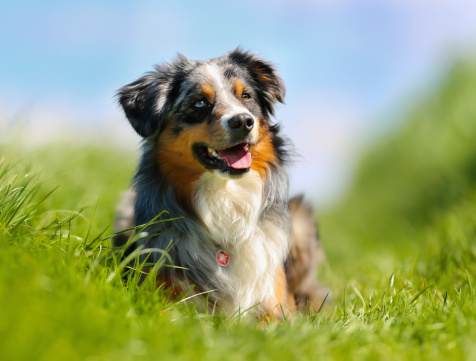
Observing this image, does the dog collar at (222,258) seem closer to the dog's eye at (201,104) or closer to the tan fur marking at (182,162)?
the tan fur marking at (182,162)

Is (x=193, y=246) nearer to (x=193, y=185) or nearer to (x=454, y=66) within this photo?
(x=193, y=185)

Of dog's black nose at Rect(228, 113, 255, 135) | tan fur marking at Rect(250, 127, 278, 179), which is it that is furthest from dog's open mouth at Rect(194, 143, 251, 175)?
dog's black nose at Rect(228, 113, 255, 135)

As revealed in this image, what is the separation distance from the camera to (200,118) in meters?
3.71

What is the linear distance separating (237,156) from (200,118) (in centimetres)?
41

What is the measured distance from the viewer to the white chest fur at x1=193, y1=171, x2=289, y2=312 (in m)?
3.59

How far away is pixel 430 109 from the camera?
1073 centimetres

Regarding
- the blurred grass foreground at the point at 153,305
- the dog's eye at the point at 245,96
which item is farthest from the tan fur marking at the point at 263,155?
the blurred grass foreground at the point at 153,305

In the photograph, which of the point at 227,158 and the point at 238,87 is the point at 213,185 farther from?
the point at 238,87

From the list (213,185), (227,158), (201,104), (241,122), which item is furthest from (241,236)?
(201,104)

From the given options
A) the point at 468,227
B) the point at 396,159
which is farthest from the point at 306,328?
the point at 396,159

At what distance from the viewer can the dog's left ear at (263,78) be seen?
4125 millimetres

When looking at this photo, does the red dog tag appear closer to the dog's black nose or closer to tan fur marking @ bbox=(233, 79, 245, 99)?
the dog's black nose

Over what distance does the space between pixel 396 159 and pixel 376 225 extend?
242cm

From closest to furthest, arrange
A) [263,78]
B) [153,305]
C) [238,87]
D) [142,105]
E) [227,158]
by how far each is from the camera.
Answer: [153,305], [227,158], [142,105], [238,87], [263,78]
